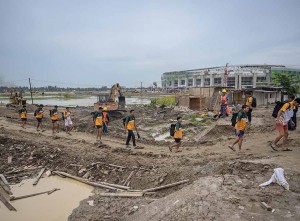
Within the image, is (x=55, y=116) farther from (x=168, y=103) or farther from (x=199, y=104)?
(x=168, y=103)

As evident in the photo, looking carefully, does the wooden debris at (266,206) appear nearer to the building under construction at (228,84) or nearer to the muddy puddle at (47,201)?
the muddy puddle at (47,201)

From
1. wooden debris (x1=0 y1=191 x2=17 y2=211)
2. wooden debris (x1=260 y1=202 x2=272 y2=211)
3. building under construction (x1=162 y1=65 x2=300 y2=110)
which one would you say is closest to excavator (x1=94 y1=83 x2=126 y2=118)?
building under construction (x1=162 y1=65 x2=300 y2=110)

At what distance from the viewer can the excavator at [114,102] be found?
2405cm

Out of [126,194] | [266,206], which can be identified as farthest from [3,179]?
[266,206]

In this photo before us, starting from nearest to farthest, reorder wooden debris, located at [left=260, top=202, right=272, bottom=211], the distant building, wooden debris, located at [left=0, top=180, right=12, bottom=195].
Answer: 1. wooden debris, located at [left=260, top=202, right=272, bottom=211]
2. wooden debris, located at [left=0, top=180, right=12, bottom=195]
3. the distant building

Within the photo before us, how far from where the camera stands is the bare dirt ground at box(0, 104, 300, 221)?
199 inches

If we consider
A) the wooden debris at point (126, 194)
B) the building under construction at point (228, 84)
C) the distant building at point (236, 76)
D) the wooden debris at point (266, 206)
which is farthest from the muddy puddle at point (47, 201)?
the distant building at point (236, 76)

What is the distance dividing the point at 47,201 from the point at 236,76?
6359cm

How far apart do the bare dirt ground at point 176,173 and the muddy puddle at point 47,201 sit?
1.55 ft

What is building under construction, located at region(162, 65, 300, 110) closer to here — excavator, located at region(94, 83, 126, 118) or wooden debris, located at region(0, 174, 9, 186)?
excavator, located at region(94, 83, 126, 118)

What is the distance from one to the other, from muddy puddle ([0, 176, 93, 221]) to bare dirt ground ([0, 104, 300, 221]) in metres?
0.47

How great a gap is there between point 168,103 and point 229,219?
110 feet

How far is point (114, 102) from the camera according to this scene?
2455cm

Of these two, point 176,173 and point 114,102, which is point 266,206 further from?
point 114,102
